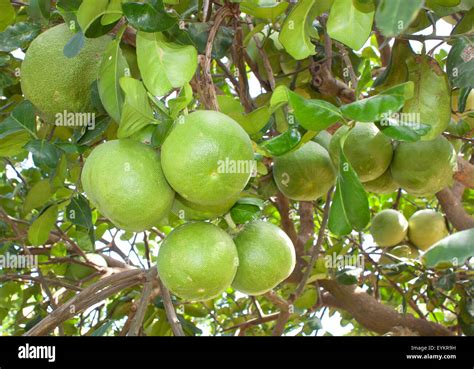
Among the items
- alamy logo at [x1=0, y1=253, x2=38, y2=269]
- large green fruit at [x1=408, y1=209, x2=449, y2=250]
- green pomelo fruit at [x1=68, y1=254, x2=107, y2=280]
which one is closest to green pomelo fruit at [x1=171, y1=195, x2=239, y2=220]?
alamy logo at [x1=0, y1=253, x2=38, y2=269]

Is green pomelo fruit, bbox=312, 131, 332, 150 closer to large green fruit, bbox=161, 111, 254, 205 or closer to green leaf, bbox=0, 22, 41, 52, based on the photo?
large green fruit, bbox=161, 111, 254, 205

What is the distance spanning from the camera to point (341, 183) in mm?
914

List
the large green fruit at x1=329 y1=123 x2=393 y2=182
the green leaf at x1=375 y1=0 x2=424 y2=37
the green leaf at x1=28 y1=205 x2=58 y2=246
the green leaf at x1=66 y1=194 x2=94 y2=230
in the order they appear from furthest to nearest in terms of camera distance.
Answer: the green leaf at x1=28 y1=205 x2=58 y2=246 < the green leaf at x1=66 y1=194 x2=94 y2=230 < the large green fruit at x1=329 y1=123 x2=393 y2=182 < the green leaf at x1=375 y1=0 x2=424 y2=37

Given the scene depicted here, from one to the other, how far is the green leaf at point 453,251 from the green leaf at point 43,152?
810 millimetres

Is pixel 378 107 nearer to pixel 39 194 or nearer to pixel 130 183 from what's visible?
pixel 130 183

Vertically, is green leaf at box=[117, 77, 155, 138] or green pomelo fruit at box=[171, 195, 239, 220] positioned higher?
green leaf at box=[117, 77, 155, 138]

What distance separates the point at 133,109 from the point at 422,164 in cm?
83

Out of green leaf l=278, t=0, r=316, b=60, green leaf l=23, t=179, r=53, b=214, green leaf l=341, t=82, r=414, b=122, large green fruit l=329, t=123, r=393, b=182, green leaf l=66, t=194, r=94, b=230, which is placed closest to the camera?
green leaf l=341, t=82, r=414, b=122

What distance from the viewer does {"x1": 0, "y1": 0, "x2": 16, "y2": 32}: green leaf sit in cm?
125

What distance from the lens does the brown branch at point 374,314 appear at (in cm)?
238

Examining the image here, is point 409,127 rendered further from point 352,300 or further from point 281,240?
point 352,300

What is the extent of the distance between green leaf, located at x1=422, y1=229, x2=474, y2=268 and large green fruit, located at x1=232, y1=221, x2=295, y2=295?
351 mm

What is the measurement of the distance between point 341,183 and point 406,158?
59 cm
